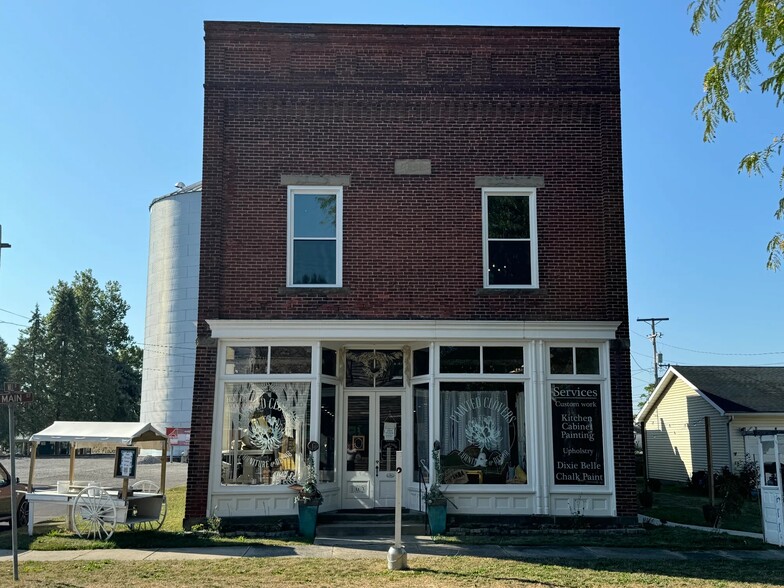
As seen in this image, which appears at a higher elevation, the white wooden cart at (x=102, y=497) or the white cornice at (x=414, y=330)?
the white cornice at (x=414, y=330)

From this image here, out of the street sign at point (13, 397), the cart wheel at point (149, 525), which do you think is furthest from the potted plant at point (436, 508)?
the street sign at point (13, 397)

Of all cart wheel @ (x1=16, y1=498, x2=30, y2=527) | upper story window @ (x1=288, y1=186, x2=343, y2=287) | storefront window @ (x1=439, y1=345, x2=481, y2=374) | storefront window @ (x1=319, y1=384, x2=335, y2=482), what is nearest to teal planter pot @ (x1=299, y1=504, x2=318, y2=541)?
storefront window @ (x1=319, y1=384, x2=335, y2=482)

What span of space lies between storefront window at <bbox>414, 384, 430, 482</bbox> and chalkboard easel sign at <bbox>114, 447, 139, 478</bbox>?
5122 millimetres

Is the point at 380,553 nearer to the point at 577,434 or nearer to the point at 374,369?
the point at 374,369

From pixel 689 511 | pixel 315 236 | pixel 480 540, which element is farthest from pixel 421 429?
pixel 689 511

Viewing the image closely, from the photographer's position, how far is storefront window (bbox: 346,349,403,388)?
614 inches

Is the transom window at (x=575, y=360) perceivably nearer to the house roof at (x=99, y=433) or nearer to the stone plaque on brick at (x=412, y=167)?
the stone plaque on brick at (x=412, y=167)

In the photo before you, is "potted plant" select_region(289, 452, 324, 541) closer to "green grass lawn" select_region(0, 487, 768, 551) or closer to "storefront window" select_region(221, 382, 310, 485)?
"green grass lawn" select_region(0, 487, 768, 551)

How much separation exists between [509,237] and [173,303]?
1441 inches

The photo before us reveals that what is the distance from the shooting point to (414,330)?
48.5 feet

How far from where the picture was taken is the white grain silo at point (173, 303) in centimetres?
4712

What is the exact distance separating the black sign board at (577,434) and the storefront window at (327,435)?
13.7ft

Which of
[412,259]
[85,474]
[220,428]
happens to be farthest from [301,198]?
[85,474]

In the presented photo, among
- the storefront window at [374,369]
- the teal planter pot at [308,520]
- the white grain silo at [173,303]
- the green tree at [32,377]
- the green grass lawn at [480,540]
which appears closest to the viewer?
the green grass lawn at [480,540]
